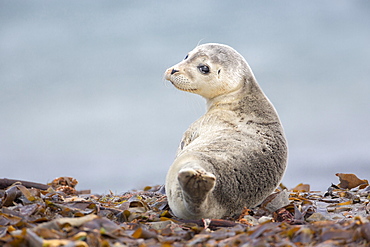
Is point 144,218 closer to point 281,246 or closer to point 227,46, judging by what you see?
point 281,246

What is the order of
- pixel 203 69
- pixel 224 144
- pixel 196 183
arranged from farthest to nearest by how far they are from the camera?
pixel 203 69 < pixel 224 144 < pixel 196 183

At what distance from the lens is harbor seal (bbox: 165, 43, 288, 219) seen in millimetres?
5449

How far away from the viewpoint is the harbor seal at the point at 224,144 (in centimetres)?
545

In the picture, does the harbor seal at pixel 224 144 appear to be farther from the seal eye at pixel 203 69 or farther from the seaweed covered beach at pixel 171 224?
the seaweed covered beach at pixel 171 224

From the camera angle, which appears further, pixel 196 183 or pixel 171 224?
pixel 171 224

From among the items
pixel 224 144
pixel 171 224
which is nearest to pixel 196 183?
pixel 171 224

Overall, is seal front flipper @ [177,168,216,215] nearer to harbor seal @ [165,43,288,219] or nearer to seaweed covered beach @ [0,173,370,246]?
harbor seal @ [165,43,288,219]

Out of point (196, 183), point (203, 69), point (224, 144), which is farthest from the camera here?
point (203, 69)

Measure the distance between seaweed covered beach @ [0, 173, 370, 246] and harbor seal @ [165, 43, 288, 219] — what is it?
0.26m

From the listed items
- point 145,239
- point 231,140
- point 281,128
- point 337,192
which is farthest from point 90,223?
point 337,192

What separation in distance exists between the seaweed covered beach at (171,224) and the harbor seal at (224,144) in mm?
261

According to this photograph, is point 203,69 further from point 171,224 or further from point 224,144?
point 171,224

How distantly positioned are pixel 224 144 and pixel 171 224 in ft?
4.42

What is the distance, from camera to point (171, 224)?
5355mm
